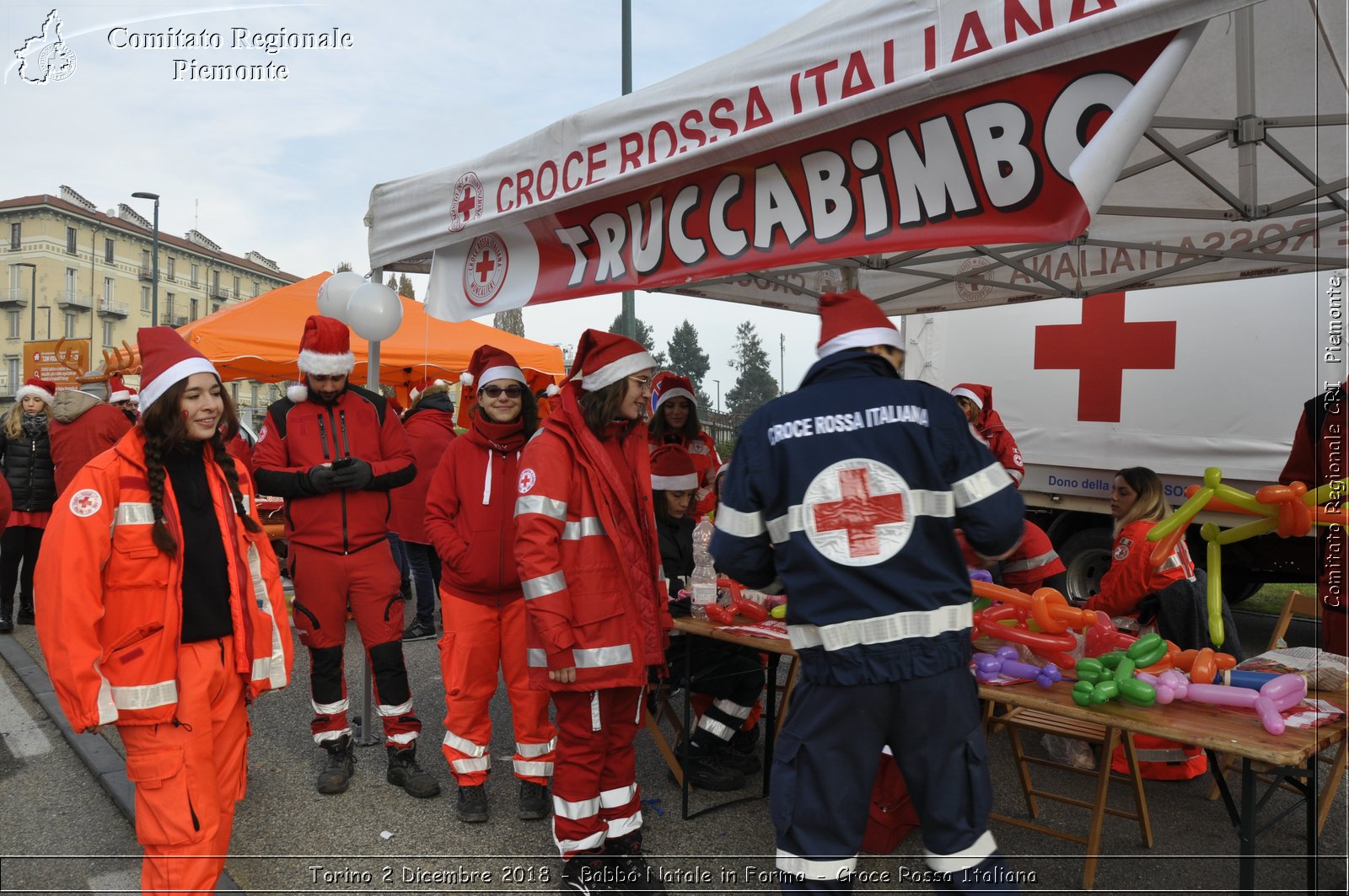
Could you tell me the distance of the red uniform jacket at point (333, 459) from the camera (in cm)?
377

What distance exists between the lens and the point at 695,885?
311 cm

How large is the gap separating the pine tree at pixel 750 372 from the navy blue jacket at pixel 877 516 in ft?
173

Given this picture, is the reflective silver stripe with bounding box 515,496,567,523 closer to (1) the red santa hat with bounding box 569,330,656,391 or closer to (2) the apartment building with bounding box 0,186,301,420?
(1) the red santa hat with bounding box 569,330,656,391

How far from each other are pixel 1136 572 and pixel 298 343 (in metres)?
7.44

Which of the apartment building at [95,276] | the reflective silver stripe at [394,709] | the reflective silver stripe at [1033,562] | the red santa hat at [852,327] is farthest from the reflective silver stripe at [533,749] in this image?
the apartment building at [95,276]

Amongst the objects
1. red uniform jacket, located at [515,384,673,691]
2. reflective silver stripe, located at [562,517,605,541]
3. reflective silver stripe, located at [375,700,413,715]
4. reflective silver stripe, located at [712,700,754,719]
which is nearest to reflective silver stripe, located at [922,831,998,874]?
red uniform jacket, located at [515,384,673,691]

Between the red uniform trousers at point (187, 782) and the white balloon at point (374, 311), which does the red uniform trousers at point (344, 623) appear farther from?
the white balloon at point (374, 311)

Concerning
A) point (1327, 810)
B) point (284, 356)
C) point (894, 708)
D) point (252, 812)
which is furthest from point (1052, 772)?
point (284, 356)

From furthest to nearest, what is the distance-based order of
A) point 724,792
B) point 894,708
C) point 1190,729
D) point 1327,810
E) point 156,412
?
point 724,792
point 1327,810
point 156,412
point 1190,729
point 894,708

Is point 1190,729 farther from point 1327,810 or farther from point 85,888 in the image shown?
point 85,888

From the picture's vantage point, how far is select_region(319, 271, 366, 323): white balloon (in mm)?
4914

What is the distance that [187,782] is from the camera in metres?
2.43

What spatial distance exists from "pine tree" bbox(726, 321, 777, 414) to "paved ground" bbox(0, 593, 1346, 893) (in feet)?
168

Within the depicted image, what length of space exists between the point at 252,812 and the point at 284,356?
5.25 m
